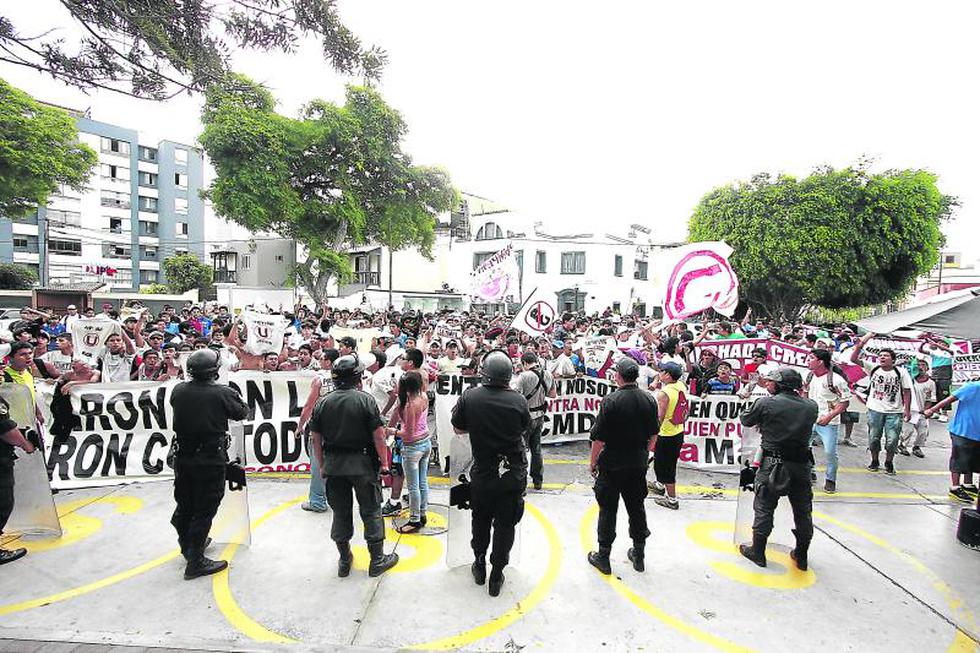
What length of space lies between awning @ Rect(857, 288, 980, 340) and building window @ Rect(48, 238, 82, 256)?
2441 inches

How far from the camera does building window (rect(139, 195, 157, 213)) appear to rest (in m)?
54.8

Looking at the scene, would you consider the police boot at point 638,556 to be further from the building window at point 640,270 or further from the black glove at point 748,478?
the building window at point 640,270

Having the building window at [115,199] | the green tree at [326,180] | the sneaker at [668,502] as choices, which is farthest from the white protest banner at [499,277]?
the building window at [115,199]

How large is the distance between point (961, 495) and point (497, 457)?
644 cm

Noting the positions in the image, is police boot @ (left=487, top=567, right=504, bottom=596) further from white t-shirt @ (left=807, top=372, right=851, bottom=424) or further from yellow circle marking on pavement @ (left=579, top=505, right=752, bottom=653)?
white t-shirt @ (left=807, top=372, right=851, bottom=424)

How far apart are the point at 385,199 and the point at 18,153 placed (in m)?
17.9

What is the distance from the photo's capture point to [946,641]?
350 centimetres

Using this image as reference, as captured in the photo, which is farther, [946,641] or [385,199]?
[385,199]

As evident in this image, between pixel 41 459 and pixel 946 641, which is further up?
pixel 41 459

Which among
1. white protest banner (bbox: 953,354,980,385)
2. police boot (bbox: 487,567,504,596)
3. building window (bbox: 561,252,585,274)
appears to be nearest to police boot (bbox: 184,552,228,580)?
police boot (bbox: 487,567,504,596)

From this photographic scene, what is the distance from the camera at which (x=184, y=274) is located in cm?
4391

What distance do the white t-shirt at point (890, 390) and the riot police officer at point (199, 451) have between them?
26.7 feet

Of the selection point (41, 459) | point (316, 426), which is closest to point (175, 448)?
point (316, 426)

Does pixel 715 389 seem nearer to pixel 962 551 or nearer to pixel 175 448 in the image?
pixel 962 551
